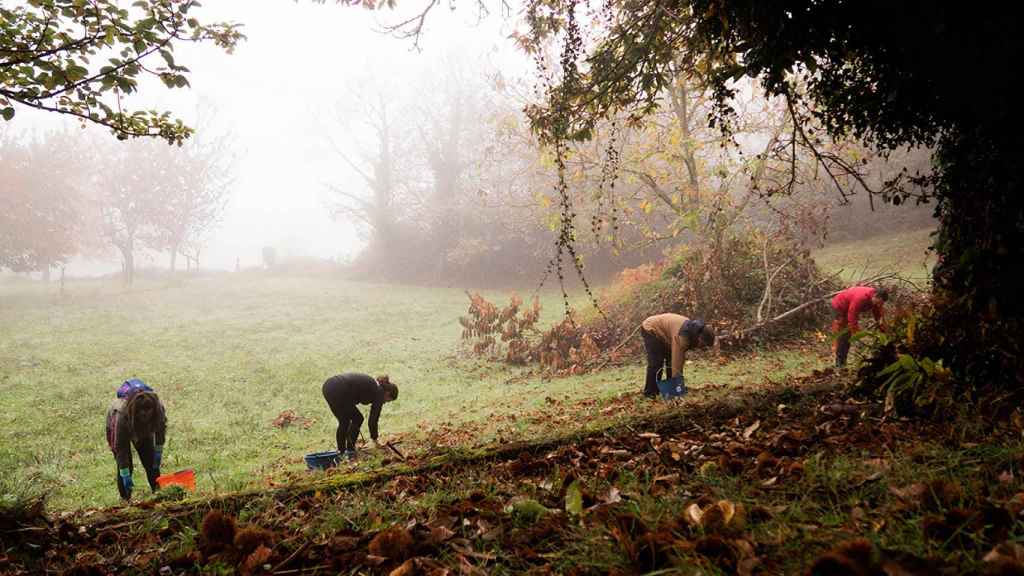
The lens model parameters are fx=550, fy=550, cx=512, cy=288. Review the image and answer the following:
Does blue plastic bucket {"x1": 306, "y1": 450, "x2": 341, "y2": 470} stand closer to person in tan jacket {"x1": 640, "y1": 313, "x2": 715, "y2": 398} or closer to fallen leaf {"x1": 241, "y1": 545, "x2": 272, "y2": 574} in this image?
person in tan jacket {"x1": 640, "y1": 313, "x2": 715, "y2": 398}

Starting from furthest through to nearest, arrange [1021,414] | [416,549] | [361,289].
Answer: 1. [361,289]
2. [1021,414]
3. [416,549]

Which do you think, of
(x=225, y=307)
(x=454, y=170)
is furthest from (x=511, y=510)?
(x=454, y=170)

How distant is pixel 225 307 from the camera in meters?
26.4

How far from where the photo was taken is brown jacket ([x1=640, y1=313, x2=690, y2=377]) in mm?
7164

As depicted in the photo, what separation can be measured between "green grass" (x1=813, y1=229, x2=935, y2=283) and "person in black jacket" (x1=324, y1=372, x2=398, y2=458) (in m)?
13.8

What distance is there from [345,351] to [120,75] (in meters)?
13.8

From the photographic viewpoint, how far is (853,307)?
342 inches

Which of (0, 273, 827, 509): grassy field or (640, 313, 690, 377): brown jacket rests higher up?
(640, 313, 690, 377): brown jacket

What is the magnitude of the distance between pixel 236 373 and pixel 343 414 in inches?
358

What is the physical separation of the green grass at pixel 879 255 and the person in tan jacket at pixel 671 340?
1042 centimetres

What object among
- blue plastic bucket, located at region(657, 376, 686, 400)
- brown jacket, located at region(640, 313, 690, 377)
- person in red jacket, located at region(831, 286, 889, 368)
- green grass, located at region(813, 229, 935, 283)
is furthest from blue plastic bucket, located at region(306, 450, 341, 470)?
green grass, located at region(813, 229, 935, 283)

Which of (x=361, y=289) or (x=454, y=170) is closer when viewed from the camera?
(x=361, y=289)

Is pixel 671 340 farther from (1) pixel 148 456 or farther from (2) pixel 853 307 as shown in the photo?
(1) pixel 148 456

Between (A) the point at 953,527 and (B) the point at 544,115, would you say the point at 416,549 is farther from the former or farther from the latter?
(B) the point at 544,115
